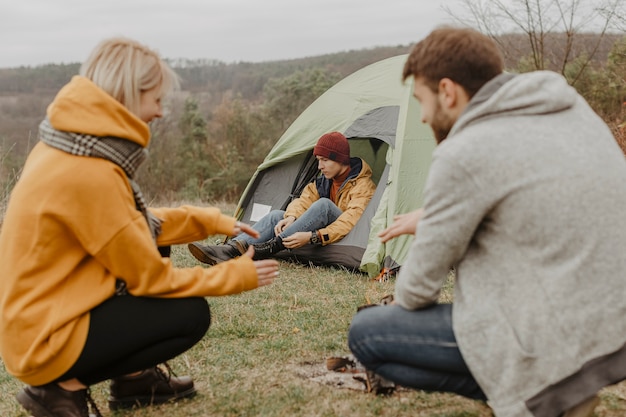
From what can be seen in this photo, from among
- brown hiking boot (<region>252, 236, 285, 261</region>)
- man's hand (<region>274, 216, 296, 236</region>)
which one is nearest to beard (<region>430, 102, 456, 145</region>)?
brown hiking boot (<region>252, 236, 285, 261</region>)

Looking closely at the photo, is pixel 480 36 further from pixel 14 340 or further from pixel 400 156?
pixel 400 156

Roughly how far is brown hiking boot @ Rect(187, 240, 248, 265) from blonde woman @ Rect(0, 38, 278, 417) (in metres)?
2.80

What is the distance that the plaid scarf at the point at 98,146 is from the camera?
7.17 ft

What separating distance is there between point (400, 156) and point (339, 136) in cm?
57

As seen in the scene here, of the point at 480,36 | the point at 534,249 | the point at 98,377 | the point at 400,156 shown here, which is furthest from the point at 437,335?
the point at 400,156

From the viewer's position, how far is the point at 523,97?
1.87m

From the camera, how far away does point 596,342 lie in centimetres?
183

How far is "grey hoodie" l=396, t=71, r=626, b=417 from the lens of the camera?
5.91ft

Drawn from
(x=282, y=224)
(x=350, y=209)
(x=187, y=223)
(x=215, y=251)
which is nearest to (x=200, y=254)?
(x=215, y=251)

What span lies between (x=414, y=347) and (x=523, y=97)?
0.82 m

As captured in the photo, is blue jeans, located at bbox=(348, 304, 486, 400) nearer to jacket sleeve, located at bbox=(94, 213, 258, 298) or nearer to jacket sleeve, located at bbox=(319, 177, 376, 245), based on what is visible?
jacket sleeve, located at bbox=(94, 213, 258, 298)

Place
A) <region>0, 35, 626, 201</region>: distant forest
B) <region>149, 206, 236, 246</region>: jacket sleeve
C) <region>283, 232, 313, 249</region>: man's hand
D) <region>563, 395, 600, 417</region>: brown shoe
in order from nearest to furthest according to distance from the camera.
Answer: <region>563, 395, 600, 417</region>: brown shoe
<region>149, 206, 236, 246</region>: jacket sleeve
<region>283, 232, 313, 249</region>: man's hand
<region>0, 35, 626, 201</region>: distant forest

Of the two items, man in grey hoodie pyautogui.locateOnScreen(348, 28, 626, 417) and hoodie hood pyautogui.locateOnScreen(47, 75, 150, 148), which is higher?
hoodie hood pyautogui.locateOnScreen(47, 75, 150, 148)

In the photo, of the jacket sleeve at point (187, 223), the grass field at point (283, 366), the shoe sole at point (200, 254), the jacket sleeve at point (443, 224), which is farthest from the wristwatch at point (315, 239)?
the jacket sleeve at point (443, 224)
